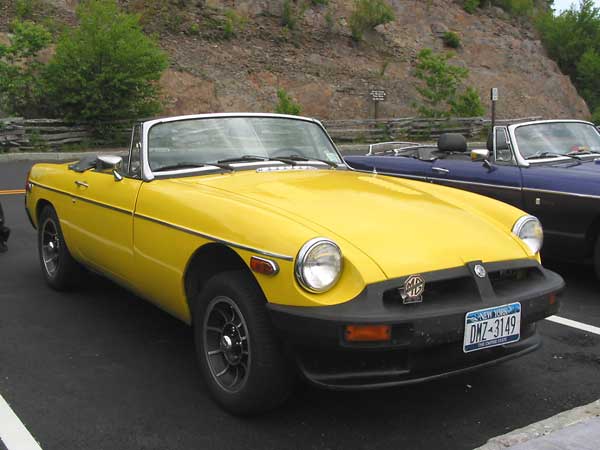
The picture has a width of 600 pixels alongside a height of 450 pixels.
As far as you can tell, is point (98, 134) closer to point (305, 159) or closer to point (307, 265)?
point (305, 159)

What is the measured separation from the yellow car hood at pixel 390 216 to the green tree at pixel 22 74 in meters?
18.9

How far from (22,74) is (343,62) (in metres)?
14.7

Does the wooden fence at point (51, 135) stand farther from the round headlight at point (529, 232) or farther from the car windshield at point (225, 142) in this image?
the round headlight at point (529, 232)

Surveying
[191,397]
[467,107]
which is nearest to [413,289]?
[191,397]

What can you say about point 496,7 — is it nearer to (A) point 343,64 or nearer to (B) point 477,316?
(A) point 343,64

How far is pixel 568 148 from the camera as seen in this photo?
6.97 meters

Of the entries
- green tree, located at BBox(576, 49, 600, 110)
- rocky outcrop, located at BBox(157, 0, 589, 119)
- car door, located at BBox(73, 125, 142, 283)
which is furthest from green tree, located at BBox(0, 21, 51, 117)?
green tree, located at BBox(576, 49, 600, 110)

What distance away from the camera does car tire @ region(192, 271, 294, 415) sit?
327 centimetres

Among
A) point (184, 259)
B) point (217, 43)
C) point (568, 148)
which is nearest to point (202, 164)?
point (184, 259)

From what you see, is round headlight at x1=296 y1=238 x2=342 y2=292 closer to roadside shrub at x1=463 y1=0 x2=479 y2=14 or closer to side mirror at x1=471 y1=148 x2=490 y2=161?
side mirror at x1=471 y1=148 x2=490 y2=161

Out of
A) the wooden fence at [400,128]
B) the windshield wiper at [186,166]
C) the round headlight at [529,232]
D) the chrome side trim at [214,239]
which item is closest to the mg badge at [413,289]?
the chrome side trim at [214,239]

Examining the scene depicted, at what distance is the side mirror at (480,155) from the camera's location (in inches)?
273

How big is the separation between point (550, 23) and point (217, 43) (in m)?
21.8

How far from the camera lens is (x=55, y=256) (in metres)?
5.76
